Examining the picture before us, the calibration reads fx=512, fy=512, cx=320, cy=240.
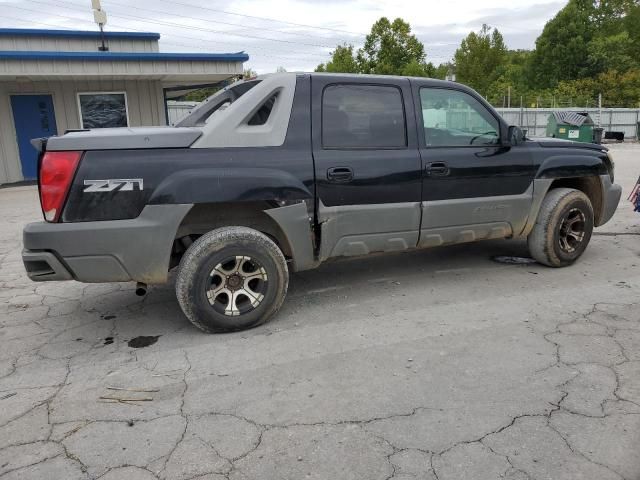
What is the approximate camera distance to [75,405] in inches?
115

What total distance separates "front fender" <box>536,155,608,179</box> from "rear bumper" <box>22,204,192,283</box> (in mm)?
3449

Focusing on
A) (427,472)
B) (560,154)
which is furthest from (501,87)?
(427,472)

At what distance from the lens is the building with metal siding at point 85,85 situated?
490 inches

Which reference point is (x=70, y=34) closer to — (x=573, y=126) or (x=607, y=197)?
(x=607, y=197)

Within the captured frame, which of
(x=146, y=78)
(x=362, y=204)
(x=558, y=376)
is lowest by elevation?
(x=558, y=376)

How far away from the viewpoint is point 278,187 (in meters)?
3.79

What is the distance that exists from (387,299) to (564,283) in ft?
5.76

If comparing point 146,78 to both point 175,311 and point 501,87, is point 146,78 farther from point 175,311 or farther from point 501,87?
point 501,87

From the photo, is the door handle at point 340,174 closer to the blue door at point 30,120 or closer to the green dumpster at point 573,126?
the blue door at point 30,120

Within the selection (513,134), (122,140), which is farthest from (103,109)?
(513,134)

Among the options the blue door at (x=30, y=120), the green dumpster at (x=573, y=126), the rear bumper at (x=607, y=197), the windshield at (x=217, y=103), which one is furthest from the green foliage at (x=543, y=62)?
the windshield at (x=217, y=103)

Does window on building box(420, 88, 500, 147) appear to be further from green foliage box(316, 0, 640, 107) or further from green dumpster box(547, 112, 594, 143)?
green foliage box(316, 0, 640, 107)

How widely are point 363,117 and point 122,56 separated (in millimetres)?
10153

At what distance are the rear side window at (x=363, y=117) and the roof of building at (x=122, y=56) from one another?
32.4 ft
